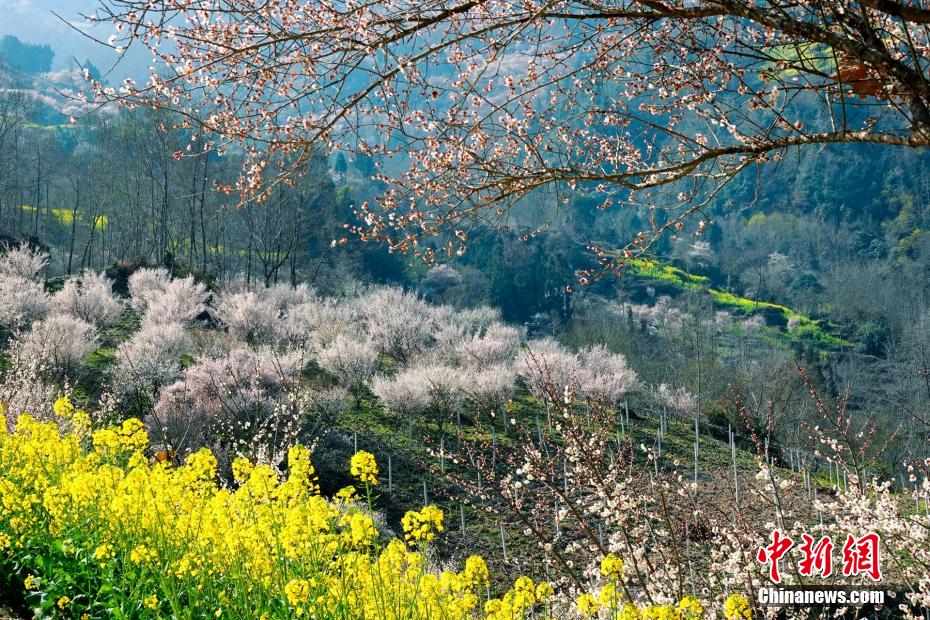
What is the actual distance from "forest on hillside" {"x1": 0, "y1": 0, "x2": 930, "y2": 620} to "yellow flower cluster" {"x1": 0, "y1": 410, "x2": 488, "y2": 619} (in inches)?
1.1

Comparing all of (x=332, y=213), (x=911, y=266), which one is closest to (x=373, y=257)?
(x=332, y=213)

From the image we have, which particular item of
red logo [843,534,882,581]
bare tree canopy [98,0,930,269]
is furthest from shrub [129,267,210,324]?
red logo [843,534,882,581]

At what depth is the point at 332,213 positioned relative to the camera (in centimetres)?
3666

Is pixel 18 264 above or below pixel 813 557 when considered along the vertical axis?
below

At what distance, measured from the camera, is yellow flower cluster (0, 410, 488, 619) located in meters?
2.85

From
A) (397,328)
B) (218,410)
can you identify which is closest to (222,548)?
(218,410)

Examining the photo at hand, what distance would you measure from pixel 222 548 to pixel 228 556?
61mm

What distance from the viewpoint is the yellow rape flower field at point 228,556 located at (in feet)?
9.11

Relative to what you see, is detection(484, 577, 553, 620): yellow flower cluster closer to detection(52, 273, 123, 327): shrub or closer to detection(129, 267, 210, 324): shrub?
detection(129, 267, 210, 324): shrub

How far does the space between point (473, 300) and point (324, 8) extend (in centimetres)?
4002

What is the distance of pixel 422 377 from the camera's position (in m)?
16.4

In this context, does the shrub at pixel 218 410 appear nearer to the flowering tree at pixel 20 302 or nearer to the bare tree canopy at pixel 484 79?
the flowering tree at pixel 20 302

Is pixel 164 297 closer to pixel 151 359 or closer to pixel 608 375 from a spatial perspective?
pixel 151 359

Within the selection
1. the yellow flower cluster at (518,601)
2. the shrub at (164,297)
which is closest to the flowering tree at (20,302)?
the shrub at (164,297)
